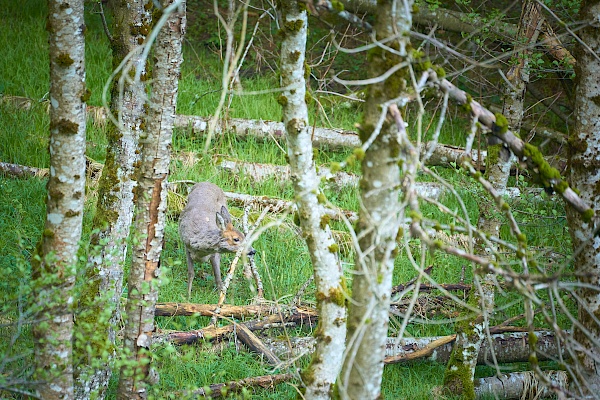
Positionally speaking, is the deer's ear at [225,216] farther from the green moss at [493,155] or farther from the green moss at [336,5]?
the green moss at [336,5]

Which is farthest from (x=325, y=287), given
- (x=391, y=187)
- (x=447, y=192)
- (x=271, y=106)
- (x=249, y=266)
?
(x=271, y=106)

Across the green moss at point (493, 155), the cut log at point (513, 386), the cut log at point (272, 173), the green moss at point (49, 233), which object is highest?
the green moss at point (493, 155)

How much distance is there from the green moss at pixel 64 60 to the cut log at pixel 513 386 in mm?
4482

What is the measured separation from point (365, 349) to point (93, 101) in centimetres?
841

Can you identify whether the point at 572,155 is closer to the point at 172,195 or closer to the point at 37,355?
the point at 37,355

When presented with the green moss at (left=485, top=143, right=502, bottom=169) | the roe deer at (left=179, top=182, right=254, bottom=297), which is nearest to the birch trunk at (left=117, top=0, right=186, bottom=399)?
the roe deer at (left=179, top=182, right=254, bottom=297)

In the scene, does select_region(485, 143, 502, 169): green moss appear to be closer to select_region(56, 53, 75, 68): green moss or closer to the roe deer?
the roe deer

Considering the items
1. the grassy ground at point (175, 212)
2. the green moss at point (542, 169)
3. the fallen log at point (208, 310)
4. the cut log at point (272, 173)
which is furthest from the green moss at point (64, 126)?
the cut log at point (272, 173)

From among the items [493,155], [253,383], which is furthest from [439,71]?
[253,383]

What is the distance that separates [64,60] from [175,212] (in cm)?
499

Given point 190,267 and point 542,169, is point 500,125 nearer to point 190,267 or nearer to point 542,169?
point 542,169

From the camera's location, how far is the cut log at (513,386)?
5992mm

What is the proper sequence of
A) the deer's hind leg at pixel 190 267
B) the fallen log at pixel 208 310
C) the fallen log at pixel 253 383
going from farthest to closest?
the deer's hind leg at pixel 190 267
the fallen log at pixel 208 310
the fallen log at pixel 253 383

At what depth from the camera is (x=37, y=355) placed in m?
4.05
